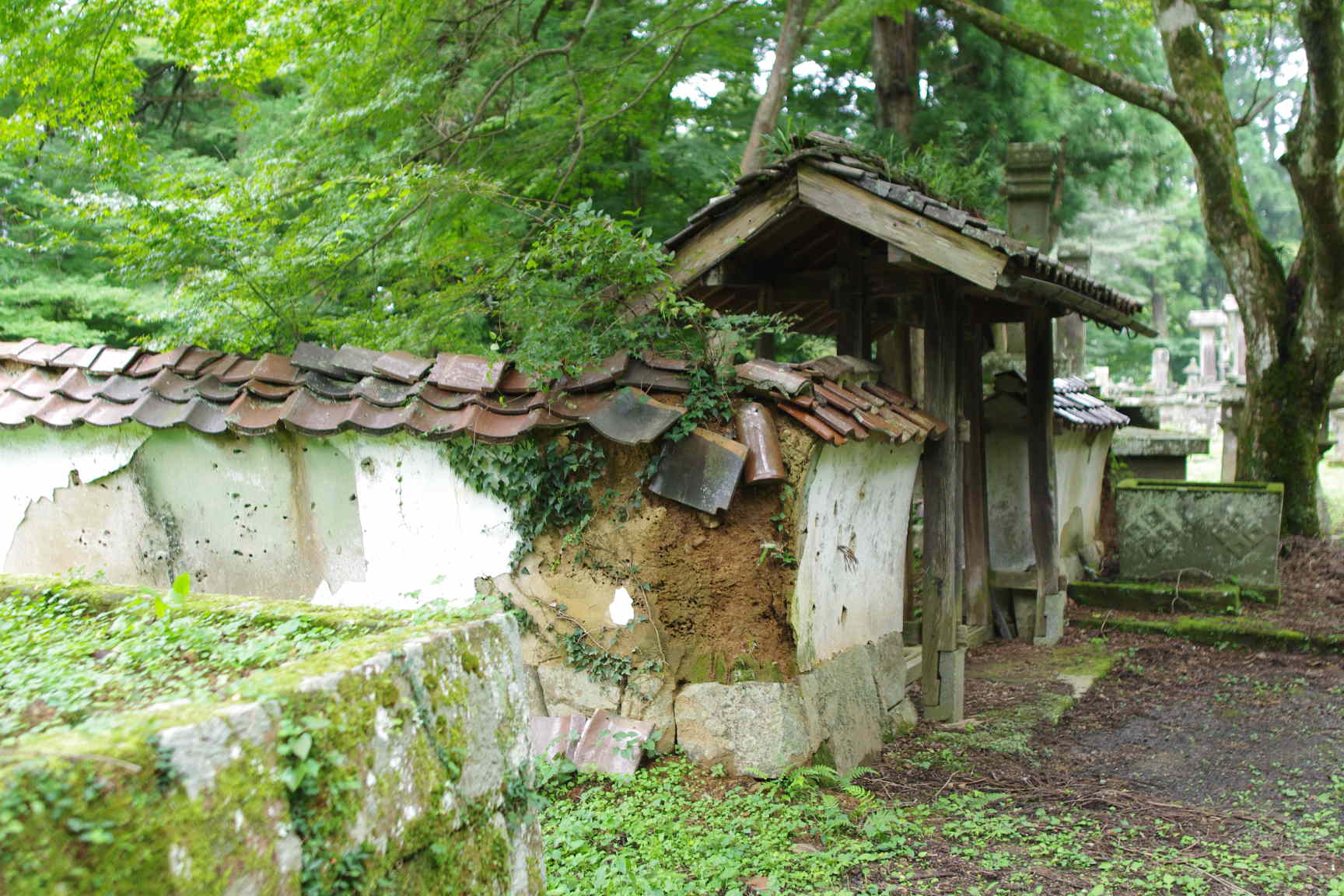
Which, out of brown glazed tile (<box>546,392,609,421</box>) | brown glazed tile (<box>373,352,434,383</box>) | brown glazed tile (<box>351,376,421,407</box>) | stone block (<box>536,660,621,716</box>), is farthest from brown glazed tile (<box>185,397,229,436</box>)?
stone block (<box>536,660,621,716</box>)

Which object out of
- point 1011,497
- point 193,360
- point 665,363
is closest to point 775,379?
point 665,363

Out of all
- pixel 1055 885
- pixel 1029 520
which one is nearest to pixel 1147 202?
pixel 1029 520

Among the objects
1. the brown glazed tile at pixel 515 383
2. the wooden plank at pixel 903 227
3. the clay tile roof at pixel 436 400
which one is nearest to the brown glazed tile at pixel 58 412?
the clay tile roof at pixel 436 400

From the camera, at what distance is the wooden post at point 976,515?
8477 mm

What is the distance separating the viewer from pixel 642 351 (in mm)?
4914

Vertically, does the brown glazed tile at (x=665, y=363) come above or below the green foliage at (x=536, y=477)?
above

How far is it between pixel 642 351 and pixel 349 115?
398 cm

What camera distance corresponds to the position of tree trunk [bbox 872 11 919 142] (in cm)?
1177

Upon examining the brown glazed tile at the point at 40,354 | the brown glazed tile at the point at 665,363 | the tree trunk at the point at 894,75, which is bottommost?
the brown glazed tile at the point at 665,363

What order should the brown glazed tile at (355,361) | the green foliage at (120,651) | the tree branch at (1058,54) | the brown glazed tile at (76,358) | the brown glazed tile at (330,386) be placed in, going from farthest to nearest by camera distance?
1. the tree branch at (1058,54)
2. the brown glazed tile at (76,358)
3. the brown glazed tile at (355,361)
4. the brown glazed tile at (330,386)
5. the green foliage at (120,651)

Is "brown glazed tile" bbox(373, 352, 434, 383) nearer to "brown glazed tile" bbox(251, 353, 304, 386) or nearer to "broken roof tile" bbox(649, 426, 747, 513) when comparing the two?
"brown glazed tile" bbox(251, 353, 304, 386)

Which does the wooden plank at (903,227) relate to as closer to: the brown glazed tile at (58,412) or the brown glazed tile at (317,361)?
the brown glazed tile at (317,361)

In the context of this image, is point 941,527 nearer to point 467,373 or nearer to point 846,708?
point 846,708

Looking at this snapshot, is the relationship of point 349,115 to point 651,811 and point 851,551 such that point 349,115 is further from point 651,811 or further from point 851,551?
point 651,811
